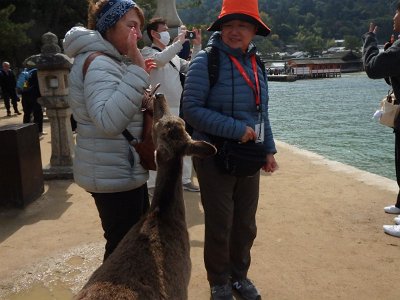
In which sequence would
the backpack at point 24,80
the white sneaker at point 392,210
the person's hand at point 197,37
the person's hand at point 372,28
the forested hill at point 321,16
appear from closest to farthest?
the person's hand at point 372,28, the white sneaker at point 392,210, the person's hand at point 197,37, the backpack at point 24,80, the forested hill at point 321,16

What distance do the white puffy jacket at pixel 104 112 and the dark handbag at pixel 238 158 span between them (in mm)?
613

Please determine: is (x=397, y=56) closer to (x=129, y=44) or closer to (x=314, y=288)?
(x=314, y=288)

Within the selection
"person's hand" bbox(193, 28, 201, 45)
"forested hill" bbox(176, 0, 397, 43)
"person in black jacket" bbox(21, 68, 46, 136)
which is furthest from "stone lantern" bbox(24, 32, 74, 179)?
"forested hill" bbox(176, 0, 397, 43)

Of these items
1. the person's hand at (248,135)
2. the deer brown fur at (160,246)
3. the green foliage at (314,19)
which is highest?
the green foliage at (314,19)

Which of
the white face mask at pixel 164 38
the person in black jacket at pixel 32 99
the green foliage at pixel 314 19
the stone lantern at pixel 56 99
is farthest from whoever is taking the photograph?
the green foliage at pixel 314 19

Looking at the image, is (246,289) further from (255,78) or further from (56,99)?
(56,99)

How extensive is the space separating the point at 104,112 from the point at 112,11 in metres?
0.59

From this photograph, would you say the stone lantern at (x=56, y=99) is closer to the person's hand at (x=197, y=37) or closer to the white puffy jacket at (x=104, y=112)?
the person's hand at (x=197, y=37)

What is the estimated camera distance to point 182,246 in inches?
91.0

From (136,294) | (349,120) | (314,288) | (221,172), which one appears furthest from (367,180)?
(349,120)

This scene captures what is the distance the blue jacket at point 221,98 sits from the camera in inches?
113

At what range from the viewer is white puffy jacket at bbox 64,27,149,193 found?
2.27m

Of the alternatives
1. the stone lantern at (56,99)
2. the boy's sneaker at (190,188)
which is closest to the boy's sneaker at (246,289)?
the boy's sneaker at (190,188)

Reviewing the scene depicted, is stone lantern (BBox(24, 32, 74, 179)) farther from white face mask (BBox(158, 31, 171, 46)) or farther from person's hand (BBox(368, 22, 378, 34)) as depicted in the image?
person's hand (BBox(368, 22, 378, 34))
